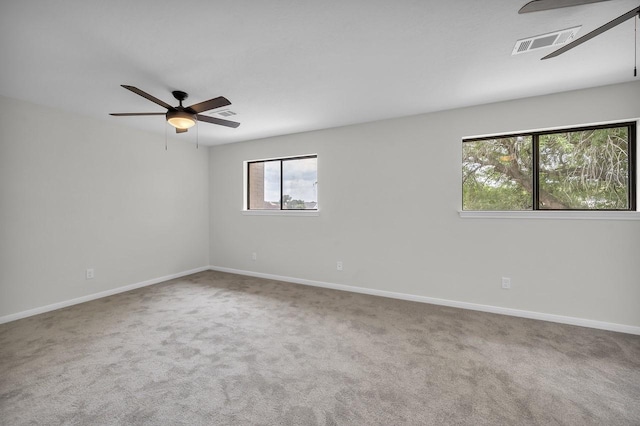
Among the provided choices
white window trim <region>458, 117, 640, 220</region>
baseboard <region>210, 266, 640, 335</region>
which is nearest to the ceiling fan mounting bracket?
baseboard <region>210, 266, 640, 335</region>

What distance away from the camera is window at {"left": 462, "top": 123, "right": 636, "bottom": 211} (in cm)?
287

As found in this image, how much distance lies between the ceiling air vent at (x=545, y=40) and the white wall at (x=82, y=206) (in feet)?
15.9

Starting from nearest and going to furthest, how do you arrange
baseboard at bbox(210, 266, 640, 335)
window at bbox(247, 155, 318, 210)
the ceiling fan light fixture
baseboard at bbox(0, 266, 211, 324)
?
the ceiling fan light fixture → baseboard at bbox(210, 266, 640, 335) → baseboard at bbox(0, 266, 211, 324) → window at bbox(247, 155, 318, 210)

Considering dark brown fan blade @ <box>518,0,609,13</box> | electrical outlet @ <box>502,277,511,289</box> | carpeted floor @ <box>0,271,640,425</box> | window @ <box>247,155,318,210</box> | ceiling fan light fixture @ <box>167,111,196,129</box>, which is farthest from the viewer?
window @ <box>247,155,318,210</box>

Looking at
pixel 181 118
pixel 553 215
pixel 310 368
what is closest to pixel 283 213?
pixel 181 118

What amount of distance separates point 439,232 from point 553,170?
1396 mm

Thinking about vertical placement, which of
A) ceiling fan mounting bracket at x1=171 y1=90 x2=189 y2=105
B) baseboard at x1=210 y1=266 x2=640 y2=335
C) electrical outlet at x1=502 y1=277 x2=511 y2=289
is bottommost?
baseboard at x1=210 y1=266 x2=640 y2=335

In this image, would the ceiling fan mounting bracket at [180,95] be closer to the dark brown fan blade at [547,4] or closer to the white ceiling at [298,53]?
the white ceiling at [298,53]

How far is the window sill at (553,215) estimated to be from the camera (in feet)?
8.96

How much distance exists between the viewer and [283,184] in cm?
486

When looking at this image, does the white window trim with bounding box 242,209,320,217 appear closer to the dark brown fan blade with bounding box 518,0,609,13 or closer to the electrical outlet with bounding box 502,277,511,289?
the electrical outlet with bounding box 502,277,511,289

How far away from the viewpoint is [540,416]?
1656 millimetres

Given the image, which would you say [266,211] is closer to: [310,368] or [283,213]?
[283,213]

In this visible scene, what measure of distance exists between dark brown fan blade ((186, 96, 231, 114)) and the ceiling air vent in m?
2.35
